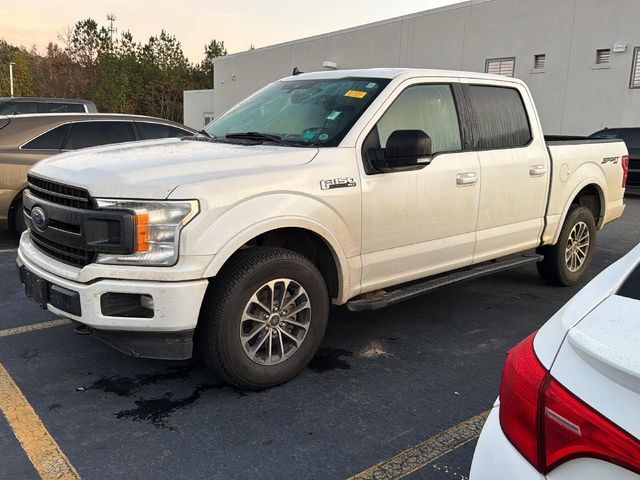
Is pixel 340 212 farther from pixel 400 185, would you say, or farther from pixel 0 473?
pixel 0 473

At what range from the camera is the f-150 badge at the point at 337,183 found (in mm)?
3512

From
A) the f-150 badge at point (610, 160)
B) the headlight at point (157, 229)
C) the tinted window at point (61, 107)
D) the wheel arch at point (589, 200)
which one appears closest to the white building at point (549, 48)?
the f-150 badge at point (610, 160)

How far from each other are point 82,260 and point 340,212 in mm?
1549

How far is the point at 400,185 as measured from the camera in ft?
12.8

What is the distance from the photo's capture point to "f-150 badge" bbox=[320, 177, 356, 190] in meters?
3.51

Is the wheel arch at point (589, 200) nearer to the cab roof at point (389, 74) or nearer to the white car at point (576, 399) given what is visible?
the cab roof at point (389, 74)

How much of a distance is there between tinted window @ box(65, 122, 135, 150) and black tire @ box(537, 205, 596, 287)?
551 cm

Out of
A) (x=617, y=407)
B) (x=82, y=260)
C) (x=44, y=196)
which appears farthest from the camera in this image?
(x=44, y=196)

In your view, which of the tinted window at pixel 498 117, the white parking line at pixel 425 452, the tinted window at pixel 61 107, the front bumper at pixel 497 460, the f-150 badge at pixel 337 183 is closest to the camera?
the front bumper at pixel 497 460

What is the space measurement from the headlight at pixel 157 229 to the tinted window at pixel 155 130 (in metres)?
5.22

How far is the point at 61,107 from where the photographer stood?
11.5 m

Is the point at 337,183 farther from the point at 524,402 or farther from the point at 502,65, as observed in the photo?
the point at 502,65

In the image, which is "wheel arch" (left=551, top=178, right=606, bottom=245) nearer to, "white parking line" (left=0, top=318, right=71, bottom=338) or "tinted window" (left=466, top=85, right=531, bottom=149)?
"tinted window" (left=466, top=85, right=531, bottom=149)

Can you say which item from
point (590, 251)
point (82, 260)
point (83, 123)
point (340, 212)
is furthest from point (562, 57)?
point (82, 260)
